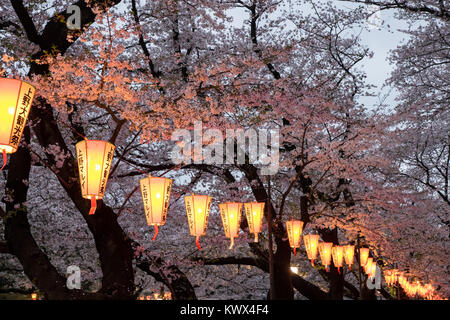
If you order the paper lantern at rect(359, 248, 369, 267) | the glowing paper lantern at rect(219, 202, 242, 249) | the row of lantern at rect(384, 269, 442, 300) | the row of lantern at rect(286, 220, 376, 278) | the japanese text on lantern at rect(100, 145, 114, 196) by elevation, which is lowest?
the row of lantern at rect(384, 269, 442, 300)

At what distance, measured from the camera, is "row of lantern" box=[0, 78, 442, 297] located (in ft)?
15.4

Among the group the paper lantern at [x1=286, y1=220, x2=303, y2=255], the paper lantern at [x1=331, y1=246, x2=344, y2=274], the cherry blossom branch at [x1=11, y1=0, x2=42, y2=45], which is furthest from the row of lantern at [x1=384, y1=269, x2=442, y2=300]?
the cherry blossom branch at [x1=11, y1=0, x2=42, y2=45]

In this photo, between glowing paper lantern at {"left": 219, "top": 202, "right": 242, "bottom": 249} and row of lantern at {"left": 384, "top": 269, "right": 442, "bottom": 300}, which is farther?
row of lantern at {"left": 384, "top": 269, "right": 442, "bottom": 300}

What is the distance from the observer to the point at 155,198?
754 centimetres

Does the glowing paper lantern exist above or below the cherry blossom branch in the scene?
below

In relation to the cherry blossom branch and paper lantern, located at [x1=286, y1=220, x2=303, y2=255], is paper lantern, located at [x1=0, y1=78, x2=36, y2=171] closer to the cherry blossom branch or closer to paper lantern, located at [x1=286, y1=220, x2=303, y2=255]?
the cherry blossom branch

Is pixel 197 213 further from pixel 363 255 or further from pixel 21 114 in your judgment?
pixel 363 255

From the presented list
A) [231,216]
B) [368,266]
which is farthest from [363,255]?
[231,216]

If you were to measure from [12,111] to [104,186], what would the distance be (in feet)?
6.54

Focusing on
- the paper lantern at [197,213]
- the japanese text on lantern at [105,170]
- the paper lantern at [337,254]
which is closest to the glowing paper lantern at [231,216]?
the paper lantern at [197,213]
